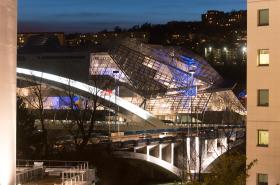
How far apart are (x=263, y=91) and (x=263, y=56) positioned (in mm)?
1481

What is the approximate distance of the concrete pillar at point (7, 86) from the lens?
19.2m

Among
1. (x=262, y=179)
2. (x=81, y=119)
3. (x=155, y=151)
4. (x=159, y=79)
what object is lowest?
(x=155, y=151)

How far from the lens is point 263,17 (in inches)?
1079

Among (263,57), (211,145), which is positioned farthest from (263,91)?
(211,145)

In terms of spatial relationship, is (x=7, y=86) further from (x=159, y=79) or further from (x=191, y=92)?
(x=159, y=79)

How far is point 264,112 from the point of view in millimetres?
27125

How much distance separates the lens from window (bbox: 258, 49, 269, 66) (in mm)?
27328

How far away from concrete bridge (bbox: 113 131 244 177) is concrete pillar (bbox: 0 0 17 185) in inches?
1467

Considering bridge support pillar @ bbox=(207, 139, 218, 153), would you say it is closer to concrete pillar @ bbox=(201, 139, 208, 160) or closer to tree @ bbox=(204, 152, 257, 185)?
concrete pillar @ bbox=(201, 139, 208, 160)

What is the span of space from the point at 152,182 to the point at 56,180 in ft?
129

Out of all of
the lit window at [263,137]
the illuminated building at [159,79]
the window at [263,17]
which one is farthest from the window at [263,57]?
the illuminated building at [159,79]

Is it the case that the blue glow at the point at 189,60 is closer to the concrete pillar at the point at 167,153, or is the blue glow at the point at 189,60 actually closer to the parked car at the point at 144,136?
the parked car at the point at 144,136

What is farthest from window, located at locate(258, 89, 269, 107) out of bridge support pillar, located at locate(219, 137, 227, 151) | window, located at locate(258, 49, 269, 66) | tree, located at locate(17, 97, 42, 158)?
bridge support pillar, located at locate(219, 137, 227, 151)

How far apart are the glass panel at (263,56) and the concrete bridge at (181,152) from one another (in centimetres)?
3100
